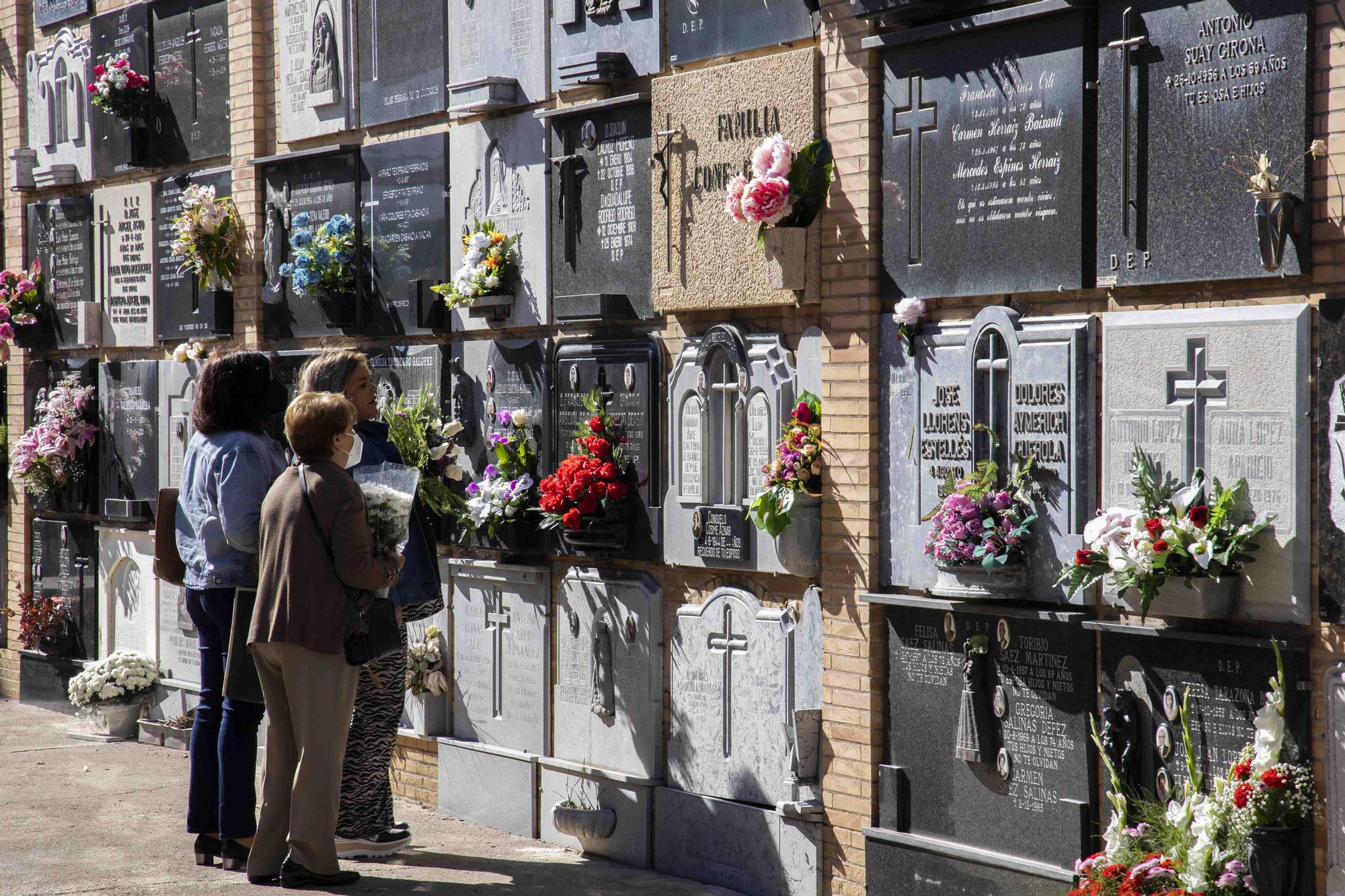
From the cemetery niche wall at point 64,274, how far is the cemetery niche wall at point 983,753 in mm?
7335

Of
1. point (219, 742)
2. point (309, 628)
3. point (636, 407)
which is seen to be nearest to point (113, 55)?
point (636, 407)

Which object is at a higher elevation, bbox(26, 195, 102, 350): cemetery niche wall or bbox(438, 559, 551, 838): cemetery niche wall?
bbox(26, 195, 102, 350): cemetery niche wall

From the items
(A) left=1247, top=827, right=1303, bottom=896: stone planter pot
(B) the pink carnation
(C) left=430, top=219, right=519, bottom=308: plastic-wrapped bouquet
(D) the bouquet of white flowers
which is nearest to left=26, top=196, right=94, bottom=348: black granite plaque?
(D) the bouquet of white flowers

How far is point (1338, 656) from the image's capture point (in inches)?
176

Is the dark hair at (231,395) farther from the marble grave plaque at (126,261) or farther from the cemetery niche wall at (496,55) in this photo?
the marble grave plaque at (126,261)

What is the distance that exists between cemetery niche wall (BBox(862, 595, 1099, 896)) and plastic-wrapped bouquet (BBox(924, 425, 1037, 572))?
0.24 meters

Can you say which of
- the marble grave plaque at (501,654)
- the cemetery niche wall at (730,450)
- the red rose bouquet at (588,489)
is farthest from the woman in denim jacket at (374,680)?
the cemetery niche wall at (730,450)

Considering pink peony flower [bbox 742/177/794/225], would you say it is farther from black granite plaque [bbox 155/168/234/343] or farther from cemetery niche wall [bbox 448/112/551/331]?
black granite plaque [bbox 155/168/234/343]

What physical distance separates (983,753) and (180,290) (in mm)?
6731

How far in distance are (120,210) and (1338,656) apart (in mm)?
8904

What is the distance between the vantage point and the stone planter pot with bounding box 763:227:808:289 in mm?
6059

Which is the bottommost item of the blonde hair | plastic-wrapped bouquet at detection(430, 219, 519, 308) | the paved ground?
the paved ground

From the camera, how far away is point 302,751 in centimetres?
584

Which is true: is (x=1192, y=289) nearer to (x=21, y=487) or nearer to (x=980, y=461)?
(x=980, y=461)
